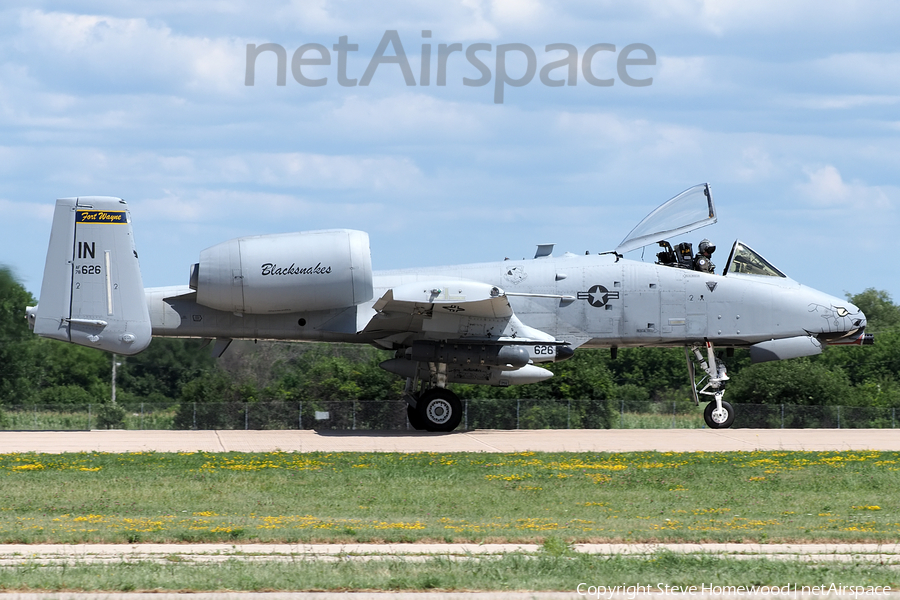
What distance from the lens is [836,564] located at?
→ 9.16 metres

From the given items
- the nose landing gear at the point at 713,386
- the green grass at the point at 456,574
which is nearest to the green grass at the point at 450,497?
the green grass at the point at 456,574

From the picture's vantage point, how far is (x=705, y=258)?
2370 centimetres

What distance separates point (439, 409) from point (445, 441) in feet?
5.03

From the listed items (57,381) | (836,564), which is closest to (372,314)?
(836,564)

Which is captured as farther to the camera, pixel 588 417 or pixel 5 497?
pixel 588 417

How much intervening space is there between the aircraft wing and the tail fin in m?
5.24

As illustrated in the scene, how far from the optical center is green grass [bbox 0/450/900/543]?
10.9 metres

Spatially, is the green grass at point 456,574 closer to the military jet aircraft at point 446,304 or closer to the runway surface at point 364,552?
the runway surface at point 364,552

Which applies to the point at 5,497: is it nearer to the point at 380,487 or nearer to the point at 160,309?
the point at 380,487

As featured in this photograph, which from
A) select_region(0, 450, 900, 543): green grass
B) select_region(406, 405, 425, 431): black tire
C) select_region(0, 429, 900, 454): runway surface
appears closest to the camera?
select_region(0, 450, 900, 543): green grass

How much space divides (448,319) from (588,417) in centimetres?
887

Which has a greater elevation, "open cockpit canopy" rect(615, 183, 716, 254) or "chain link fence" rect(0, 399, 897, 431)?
"open cockpit canopy" rect(615, 183, 716, 254)

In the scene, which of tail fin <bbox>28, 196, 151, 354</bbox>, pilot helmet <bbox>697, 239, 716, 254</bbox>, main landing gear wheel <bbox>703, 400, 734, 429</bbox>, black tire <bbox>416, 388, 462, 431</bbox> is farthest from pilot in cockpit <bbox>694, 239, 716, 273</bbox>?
tail fin <bbox>28, 196, 151, 354</bbox>

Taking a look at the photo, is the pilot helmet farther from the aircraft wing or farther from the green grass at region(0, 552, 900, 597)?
the green grass at region(0, 552, 900, 597)
